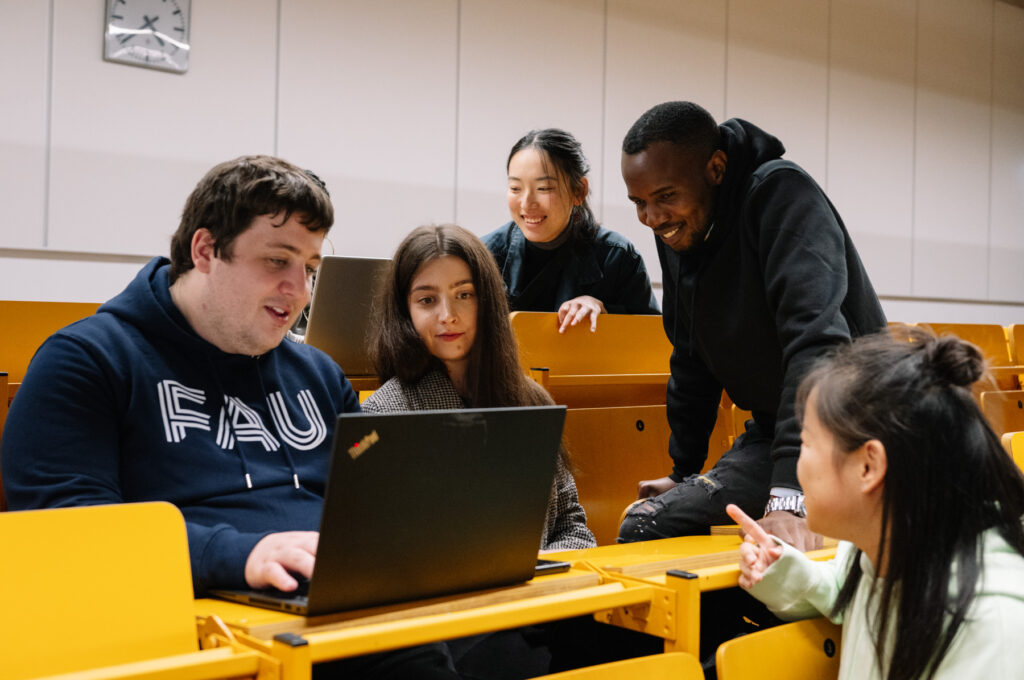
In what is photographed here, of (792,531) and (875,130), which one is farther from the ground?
(875,130)

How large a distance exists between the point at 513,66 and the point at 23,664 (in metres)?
4.45

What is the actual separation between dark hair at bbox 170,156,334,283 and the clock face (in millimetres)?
2682

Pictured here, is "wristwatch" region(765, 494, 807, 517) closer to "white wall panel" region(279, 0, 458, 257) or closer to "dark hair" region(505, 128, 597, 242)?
"dark hair" region(505, 128, 597, 242)

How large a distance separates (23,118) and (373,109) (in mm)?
1503

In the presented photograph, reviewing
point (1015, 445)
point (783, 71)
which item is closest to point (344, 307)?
point (1015, 445)

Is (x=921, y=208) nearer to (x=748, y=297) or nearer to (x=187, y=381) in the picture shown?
(x=748, y=297)

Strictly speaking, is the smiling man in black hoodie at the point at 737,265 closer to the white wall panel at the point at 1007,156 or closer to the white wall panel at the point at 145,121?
the white wall panel at the point at 145,121

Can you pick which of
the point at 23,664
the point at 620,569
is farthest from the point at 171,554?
the point at 620,569

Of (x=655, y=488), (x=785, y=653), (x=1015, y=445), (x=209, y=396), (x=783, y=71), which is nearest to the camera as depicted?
(x=785, y=653)

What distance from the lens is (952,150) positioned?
7008 millimetres

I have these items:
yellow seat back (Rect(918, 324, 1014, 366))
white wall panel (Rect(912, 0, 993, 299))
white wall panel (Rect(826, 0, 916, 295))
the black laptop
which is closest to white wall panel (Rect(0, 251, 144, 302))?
the black laptop

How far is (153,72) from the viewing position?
3881 mm

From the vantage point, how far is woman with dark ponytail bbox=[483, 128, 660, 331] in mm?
3105

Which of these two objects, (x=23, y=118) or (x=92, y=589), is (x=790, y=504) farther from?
(x=23, y=118)
